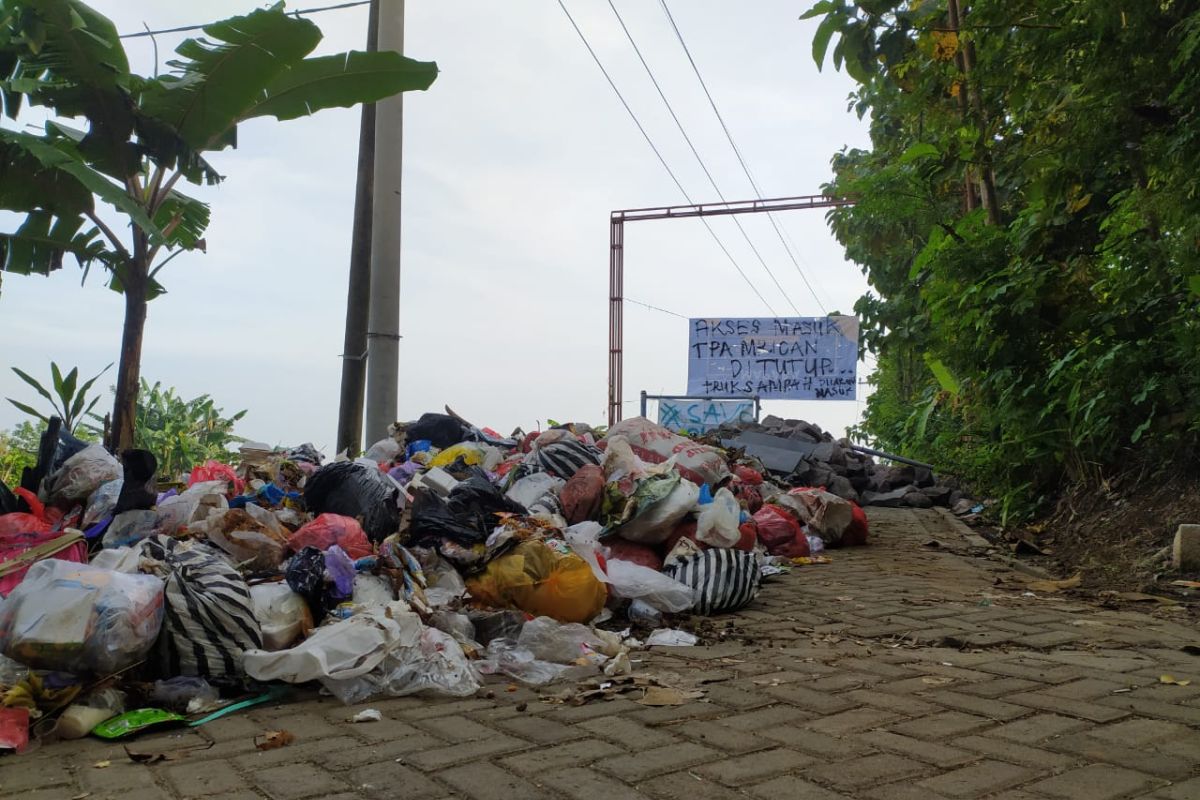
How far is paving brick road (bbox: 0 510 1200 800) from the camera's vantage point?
204 cm

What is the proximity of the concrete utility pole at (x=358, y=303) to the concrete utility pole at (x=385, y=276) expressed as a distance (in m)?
0.14

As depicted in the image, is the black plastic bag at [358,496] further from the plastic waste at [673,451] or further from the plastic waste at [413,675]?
the plastic waste at [673,451]

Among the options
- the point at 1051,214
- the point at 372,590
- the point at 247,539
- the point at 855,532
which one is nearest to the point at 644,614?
the point at 372,590

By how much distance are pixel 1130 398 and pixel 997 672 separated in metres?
3.89

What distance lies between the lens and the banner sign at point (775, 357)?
45.4 feet

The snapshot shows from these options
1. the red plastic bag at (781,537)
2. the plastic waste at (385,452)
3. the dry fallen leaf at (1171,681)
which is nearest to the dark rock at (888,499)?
the red plastic bag at (781,537)

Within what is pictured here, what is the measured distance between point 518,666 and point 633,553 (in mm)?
1566

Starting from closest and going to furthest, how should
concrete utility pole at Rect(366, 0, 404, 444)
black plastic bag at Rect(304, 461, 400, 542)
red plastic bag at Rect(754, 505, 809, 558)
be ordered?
1. black plastic bag at Rect(304, 461, 400, 542)
2. red plastic bag at Rect(754, 505, 809, 558)
3. concrete utility pole at Rect(366, 0, 404, 444)

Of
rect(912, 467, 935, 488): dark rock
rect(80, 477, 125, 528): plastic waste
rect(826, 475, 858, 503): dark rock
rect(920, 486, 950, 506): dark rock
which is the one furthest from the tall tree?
rect(80, 477, 125, 528): plastic waste

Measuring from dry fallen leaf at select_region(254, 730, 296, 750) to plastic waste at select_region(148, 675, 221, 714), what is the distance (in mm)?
340

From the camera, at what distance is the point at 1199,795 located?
1929 mm

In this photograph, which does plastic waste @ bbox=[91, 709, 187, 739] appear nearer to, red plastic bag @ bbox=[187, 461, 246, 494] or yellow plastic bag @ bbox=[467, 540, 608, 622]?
yellow plastic bag @ bbox=[467, 540, 608, 622]

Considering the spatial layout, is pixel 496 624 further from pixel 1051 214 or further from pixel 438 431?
pixel 1051 214

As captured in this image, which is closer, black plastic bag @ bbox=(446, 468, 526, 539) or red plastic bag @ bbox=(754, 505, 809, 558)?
black plastic bag @ bbox=(446, 468, 526, 539)
